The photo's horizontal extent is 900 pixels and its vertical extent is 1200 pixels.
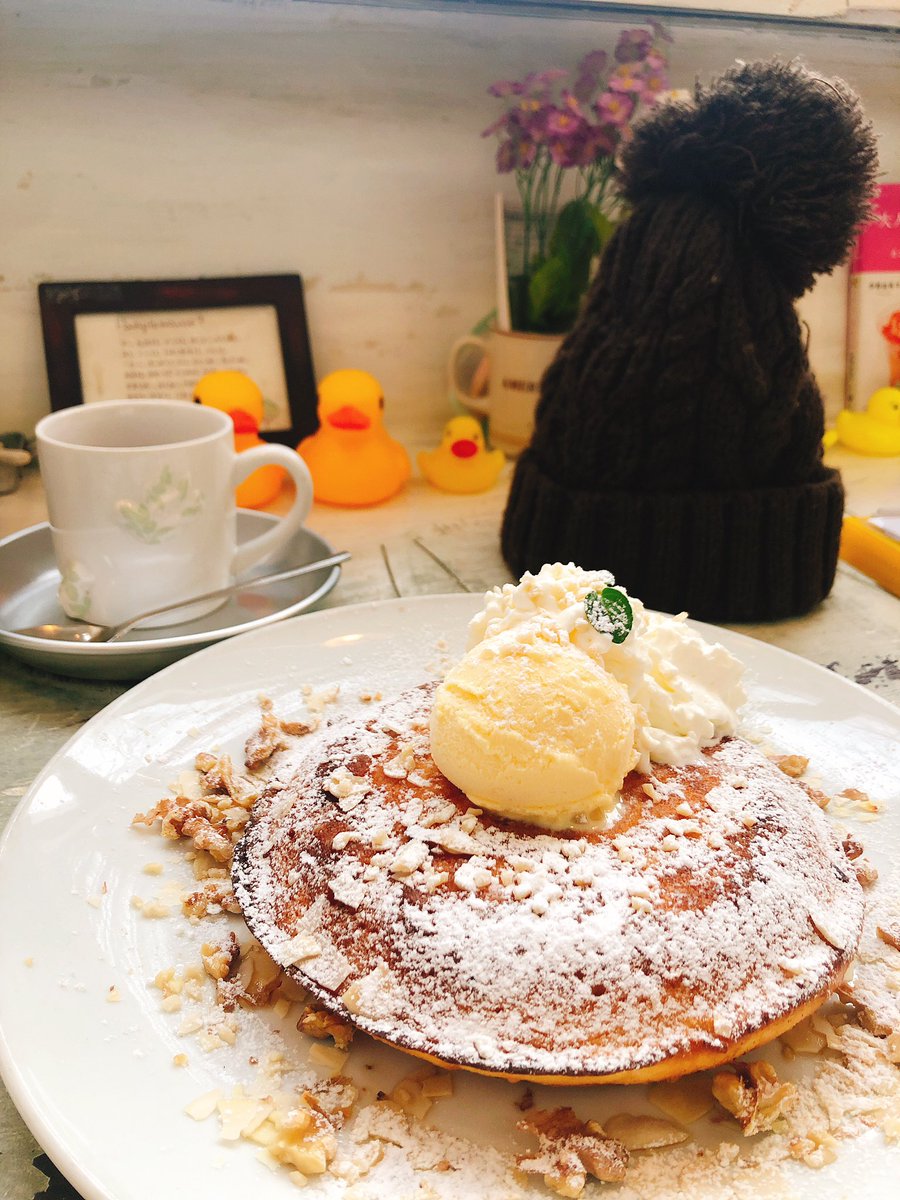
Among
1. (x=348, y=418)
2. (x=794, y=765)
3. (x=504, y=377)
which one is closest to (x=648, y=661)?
(x=794, y=765)

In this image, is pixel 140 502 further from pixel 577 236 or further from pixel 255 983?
pixel 577 236

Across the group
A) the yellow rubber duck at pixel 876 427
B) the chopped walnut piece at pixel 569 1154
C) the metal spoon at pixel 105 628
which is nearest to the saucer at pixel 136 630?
the metal spoon at pixel 105 628

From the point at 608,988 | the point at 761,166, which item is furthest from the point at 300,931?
the point at 761,166

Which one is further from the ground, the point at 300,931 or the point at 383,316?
the point at 383,316

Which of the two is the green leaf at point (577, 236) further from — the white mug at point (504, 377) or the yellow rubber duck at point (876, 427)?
the yellow rubber duck at point (876, 427)

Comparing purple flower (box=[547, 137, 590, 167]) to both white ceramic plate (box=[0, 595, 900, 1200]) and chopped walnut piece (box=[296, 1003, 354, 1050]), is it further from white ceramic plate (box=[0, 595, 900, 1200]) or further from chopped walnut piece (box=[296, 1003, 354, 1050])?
chopped walnut piece (box=[296, 1003, 354, 1050])

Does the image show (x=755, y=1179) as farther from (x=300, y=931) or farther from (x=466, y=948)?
(x=300, y=931)
